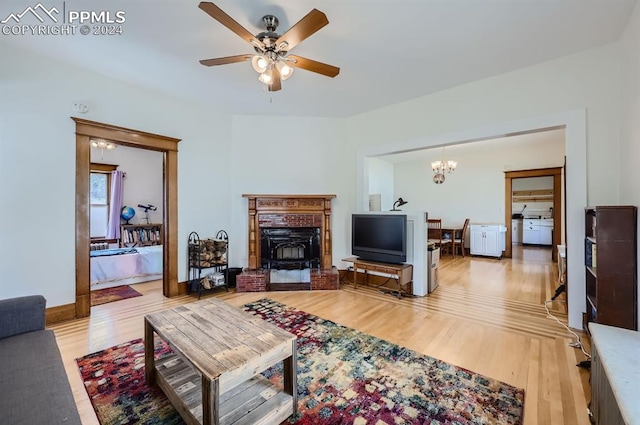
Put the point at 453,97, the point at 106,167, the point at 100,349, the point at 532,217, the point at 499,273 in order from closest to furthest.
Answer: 1. the point at 100,349
2. the point at 453,97
3. the point at 499,273
4. the point at 106,167
5. the point at 532,217

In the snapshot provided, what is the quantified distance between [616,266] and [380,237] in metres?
2.50

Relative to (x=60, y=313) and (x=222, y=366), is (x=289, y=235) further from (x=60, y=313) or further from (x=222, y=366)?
(x=222, y=366)

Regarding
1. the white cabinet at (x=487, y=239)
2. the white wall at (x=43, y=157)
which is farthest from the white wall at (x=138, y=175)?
the white cabinet at (x=487, y=239)

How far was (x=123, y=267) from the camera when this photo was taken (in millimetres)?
4516

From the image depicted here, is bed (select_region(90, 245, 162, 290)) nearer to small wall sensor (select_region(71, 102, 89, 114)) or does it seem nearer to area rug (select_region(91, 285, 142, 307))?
area rug (select_region(91, 285, 142, 307))

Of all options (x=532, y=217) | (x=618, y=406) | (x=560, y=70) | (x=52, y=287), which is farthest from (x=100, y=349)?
(x=532, y=217)

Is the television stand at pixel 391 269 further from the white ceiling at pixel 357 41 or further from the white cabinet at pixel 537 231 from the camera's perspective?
the white cabinet at pixel 537 231

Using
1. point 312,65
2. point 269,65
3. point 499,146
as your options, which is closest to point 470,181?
point 499,146

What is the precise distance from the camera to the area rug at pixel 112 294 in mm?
3723

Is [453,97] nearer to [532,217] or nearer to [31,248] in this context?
[31,248]

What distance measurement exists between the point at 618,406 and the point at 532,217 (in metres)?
11.1

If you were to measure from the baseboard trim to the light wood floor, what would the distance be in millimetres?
109

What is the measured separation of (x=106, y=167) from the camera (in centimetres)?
608

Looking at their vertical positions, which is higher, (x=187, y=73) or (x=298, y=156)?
(x=187, y=73)
